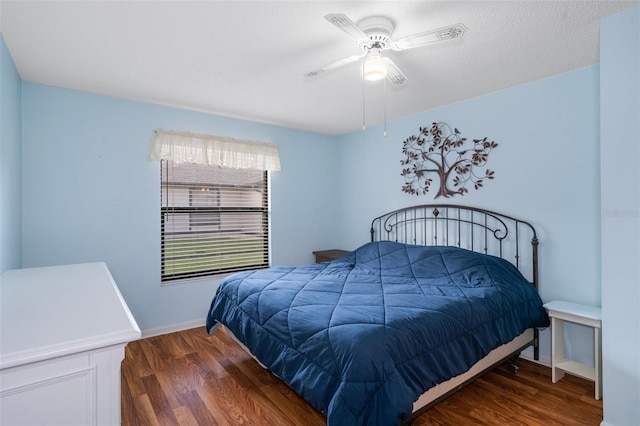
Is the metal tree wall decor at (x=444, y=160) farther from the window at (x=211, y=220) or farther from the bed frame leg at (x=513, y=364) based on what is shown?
the window at (x=211, y=220)

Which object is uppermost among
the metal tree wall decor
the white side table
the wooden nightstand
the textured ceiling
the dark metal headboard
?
the textured ceiling

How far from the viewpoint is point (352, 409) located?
1.46 metres

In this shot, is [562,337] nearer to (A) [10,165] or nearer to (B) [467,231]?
(B) [467,231]

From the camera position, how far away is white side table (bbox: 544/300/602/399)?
2.20 m

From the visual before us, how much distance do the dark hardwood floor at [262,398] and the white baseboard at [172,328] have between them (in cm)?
49

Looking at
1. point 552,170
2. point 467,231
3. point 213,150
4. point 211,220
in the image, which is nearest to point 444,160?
point 467,231

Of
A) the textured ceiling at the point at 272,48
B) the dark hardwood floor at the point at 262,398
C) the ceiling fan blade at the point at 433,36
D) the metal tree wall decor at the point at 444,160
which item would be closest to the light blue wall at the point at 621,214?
the textured ceiling at the point at 272,48

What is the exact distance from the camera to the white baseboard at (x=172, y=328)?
3.33 meters

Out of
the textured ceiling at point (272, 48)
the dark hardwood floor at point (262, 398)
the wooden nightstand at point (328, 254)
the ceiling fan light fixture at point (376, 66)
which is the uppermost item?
the textured ceiling at point (272, 48)

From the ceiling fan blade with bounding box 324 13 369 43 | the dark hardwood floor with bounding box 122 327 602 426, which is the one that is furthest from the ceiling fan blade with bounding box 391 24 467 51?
the dark hardwood floor with bounding box 122 327 602 426

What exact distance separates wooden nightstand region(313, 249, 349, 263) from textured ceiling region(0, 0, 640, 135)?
6.31ft

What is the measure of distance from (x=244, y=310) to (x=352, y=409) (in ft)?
3.92

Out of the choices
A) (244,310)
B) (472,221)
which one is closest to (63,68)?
(244,310)

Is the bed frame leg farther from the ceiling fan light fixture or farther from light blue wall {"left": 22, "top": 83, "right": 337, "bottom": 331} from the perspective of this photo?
light blue wall {"left": 22, "top": 83, "right": 337, "bottom": 331}
